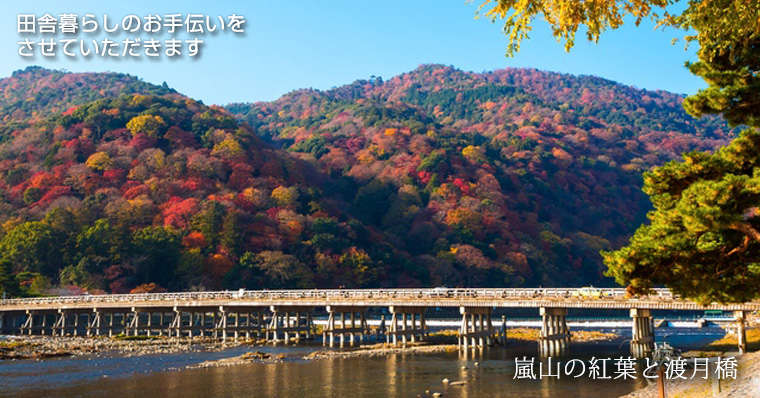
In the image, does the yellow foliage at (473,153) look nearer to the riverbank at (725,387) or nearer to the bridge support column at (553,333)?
the bridge support column at (553,333)

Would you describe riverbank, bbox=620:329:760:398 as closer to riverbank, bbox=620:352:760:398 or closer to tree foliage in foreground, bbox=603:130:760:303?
riverbank, bbox=620:352:760:398

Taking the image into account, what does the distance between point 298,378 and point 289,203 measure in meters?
53.5

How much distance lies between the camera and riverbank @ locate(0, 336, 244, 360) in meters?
36.4

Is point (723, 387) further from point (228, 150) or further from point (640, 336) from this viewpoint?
point (228, 150)

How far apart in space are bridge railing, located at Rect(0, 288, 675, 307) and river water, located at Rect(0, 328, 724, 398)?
3485mm

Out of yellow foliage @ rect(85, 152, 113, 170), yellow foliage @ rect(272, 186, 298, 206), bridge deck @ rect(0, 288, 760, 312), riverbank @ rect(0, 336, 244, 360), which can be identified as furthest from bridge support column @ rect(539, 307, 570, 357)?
yellow foliage @ rect(85, 152, 113, 170)

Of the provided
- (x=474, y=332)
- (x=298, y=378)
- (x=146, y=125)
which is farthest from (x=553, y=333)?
(x=146, y=125)

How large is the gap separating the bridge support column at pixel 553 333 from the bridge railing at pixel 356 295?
1.17 m

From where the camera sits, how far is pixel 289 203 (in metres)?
78.6

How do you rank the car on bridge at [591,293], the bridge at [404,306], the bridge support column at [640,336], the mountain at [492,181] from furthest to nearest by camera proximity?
the mountain at [492,181], the car on bridge at [591,293], the bridge at [404,306], the bridge support column at [640,336]

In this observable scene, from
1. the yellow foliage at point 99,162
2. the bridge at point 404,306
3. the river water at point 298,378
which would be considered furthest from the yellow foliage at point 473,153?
the river water at point 298,378

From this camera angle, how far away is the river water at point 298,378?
73.7 feet

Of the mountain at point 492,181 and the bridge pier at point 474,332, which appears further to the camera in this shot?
the mountain at point 492,181

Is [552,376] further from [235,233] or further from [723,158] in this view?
[235,233]
